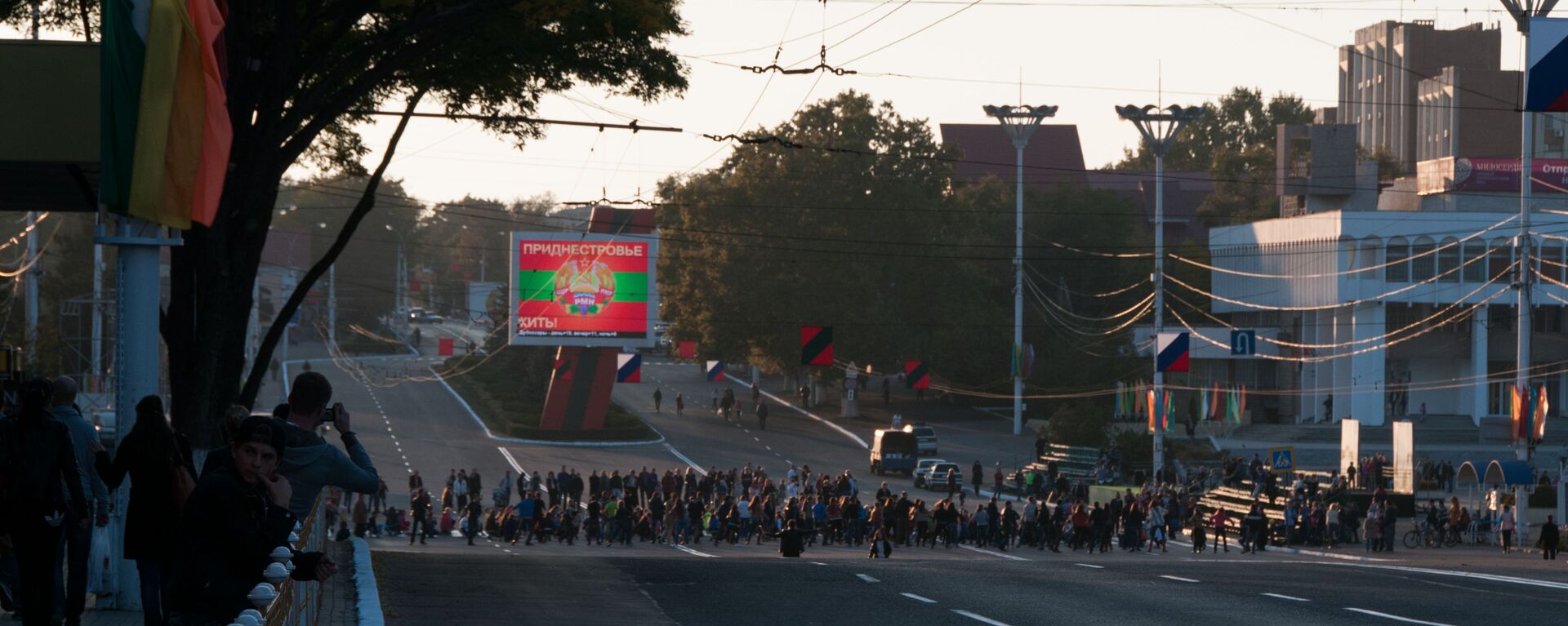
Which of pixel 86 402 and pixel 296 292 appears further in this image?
pixel 86 402

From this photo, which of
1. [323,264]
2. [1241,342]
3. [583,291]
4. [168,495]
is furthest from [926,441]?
[168,495]

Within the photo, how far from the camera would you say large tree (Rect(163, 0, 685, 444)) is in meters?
16.9

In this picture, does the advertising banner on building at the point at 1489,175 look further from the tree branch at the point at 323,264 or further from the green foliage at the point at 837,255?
the tree branch at the point at 323,264

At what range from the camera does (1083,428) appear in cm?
6394

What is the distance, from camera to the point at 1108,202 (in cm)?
9225

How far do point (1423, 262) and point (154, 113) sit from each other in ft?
232

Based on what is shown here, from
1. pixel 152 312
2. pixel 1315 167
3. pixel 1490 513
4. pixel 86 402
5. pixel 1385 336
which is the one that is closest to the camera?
pixel 152 312

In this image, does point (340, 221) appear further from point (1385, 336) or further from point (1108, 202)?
point (1385, 336)

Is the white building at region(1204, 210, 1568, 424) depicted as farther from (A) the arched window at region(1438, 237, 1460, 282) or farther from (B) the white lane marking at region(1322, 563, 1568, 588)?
(B) the white lane marking at region(1322, 563, 1568, 588)

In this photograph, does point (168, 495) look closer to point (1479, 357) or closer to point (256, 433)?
point (256, 433)

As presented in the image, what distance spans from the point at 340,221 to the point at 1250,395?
9136 centimetres

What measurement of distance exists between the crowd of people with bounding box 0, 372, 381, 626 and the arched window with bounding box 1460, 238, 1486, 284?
234 ft

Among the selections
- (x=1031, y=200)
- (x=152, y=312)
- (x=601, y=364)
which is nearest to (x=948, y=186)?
(x=1031, y=200)

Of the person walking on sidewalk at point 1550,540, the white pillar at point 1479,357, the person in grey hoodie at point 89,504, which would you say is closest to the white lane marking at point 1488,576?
the person walking on sidewalk at point 1550,540
